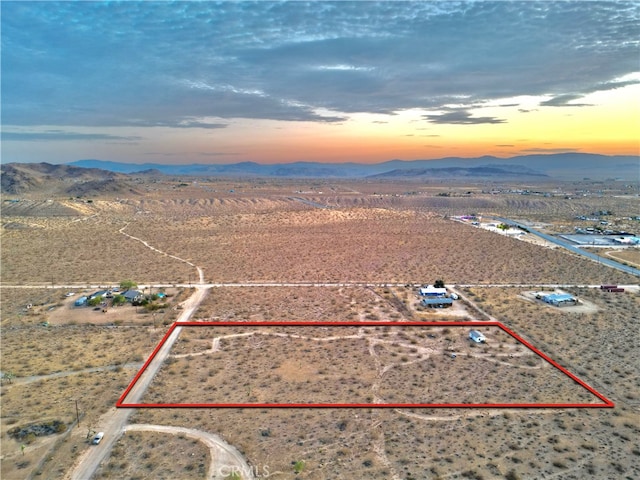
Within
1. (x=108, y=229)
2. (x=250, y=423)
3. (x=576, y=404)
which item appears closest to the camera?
(x=250, y=423)

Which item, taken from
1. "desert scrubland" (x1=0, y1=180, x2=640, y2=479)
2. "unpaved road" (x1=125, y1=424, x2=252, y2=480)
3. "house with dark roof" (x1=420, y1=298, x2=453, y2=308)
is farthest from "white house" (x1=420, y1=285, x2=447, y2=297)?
"unpaved road" (x1=125, y1=424, x2=252, y2=480)

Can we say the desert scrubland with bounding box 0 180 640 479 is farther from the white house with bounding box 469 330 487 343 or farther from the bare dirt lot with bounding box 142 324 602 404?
the white house with bounding box 469 330 487 343

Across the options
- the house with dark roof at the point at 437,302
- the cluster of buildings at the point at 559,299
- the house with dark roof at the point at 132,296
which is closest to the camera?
the house with dark roof at the point at 437,302

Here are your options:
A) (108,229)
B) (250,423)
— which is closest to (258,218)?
(108,229)

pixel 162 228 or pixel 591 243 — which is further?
pixel 162 228

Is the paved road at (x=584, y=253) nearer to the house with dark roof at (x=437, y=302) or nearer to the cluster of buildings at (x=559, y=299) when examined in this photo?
the cluster of buildings at (x=559, y=299)

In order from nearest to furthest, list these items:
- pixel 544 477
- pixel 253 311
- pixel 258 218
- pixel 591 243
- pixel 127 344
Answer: pixel 544 477 → pixel 127 344 → pixel 253 311 → pixel 591 243 → pixel 258 218

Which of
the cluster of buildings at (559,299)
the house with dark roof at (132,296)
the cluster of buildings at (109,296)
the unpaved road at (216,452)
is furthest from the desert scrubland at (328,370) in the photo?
the house with dark roof at (132,296)

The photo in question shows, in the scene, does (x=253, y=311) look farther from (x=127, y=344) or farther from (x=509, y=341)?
(x=509, y=341)

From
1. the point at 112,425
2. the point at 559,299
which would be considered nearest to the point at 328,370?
the point at 112,425
